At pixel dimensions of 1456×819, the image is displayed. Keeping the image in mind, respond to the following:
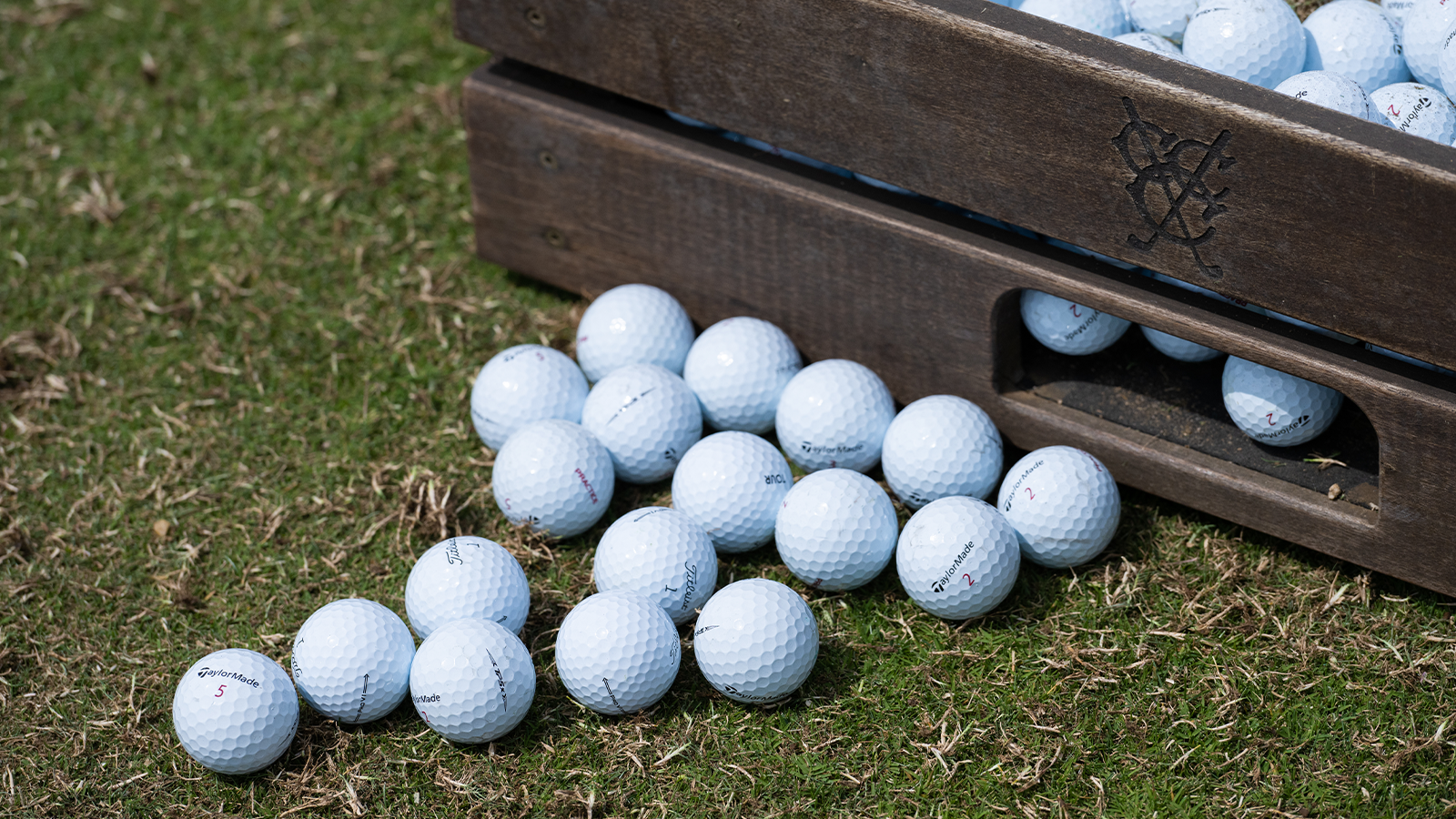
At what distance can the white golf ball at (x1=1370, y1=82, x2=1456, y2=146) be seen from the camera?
288cm

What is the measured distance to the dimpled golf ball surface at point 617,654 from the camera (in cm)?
282

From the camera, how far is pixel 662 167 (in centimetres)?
350

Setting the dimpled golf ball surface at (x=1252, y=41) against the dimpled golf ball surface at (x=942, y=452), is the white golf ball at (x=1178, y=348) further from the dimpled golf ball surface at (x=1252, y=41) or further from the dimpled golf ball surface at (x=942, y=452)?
the dimpled golf ball surface at (x=1252, y=41)

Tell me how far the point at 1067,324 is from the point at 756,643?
1150 mm

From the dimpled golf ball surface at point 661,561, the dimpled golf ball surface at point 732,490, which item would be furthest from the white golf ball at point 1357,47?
the dimpled golf ball surface at point 661,561

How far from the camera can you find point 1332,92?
2.84m

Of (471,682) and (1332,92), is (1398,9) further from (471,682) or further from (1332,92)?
(471,682)

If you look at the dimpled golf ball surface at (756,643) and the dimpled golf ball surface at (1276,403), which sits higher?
the dimpled golf ball surface at (1276,403)

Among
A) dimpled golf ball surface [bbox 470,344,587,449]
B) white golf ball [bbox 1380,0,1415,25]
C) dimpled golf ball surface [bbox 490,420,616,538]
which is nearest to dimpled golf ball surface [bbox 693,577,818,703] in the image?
dimpled golf ball surface [bbox 490,420,616,538]

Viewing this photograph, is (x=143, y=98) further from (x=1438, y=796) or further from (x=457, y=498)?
(x=1438, y=796)

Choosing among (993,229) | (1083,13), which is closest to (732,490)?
(993,229)

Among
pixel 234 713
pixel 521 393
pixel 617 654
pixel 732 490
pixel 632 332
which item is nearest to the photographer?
pixel 234 713

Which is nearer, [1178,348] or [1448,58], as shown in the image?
[1448,58]

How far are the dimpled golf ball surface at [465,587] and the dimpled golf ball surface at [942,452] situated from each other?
99 cm
